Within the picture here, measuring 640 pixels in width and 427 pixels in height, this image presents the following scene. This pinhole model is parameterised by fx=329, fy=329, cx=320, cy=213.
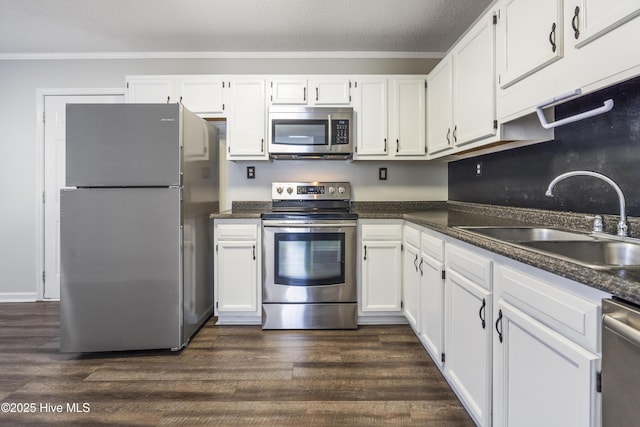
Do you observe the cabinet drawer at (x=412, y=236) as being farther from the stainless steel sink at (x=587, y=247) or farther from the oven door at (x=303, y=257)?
the stainless steel sink at (x=587, y=247)

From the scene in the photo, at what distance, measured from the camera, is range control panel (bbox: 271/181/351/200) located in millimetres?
3012

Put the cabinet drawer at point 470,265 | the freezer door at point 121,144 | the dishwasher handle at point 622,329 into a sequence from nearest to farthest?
the dishwasher handle at point 622,329 < the cabinet drawer at point 470,265 < the freezer door at point 121,144

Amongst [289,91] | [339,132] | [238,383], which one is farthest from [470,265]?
[289,91]

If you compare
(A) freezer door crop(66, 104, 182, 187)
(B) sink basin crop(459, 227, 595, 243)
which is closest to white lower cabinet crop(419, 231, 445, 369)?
(B) sink basin crop(459, 227, 595, 243)

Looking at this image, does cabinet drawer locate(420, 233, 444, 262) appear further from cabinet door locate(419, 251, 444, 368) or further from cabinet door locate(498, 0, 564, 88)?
cabinet door locate(498, 0, 564, 88)

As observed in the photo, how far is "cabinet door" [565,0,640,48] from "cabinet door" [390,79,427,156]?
1653 mm

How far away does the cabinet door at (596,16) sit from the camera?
0.95 meters

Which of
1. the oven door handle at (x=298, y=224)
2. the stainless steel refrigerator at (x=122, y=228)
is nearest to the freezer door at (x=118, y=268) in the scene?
the stainless steel refrigerator at (x=122, y=228)

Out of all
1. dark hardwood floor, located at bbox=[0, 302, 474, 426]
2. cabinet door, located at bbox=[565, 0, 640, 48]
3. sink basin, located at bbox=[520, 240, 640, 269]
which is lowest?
dark hardwood floor, located at bbox=[0, 302, 474, 426]

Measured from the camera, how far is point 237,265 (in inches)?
103

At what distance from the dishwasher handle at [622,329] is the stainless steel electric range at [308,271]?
6.27ft

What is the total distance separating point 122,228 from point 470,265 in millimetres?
2038

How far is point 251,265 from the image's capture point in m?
2.60

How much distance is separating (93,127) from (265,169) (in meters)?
1.43
